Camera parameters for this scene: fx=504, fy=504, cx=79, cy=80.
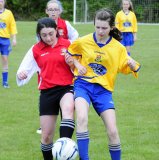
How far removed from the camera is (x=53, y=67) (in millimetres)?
5461

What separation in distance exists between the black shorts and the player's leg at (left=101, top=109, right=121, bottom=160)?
0.51 meters

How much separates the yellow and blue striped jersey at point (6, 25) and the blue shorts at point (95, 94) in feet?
20.3

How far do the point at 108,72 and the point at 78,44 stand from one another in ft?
1.48

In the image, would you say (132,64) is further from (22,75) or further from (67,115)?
(22,75)

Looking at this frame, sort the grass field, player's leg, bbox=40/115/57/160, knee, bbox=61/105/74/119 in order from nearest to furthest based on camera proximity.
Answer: knee, bbox=61/105/74/119 → player's leg, bbox=40/115/57/160 → the grass field

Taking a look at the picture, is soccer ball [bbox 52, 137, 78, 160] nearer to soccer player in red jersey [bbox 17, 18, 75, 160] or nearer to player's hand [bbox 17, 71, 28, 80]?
soccer player in red jersey [bbox 17, 18, 75, 160]

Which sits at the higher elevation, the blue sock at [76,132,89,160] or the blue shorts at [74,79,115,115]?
the blue shorts at [74,79,115,115]

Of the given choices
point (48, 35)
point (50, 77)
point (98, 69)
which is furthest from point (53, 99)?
point (48, 35)

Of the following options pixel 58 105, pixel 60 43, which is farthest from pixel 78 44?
pixel 58 105

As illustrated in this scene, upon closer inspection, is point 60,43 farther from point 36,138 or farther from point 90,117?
point 90,117

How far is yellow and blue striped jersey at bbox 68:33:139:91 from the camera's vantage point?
5.39 metres

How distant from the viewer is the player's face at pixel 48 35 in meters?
5.40

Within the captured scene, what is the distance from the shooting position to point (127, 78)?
12492 millimetres

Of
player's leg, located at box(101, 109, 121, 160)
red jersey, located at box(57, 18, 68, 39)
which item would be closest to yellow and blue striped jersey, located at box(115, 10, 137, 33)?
red jersey, located at box(57, 18, 68, 39)
